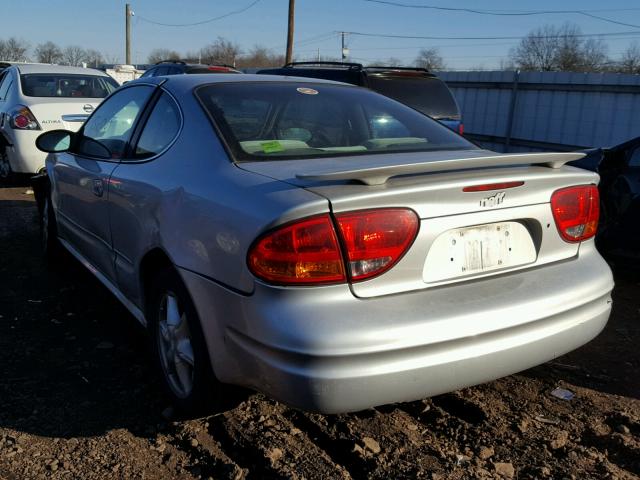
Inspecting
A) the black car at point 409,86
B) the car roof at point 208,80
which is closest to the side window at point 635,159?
the car roof at point 208,80

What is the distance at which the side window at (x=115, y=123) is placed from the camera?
3.66 meters

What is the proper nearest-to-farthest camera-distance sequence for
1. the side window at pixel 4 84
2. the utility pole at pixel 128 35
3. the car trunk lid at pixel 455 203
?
the car trunk lid at pixel 455 203
the side window at pixel 4 84
the utility pole at pixel 128 35

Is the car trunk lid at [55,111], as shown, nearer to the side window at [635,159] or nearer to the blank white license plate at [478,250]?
the side window at [635,159]

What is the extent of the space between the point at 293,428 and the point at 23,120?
701cm

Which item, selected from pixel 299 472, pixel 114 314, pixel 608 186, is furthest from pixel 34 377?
pixel 608 186

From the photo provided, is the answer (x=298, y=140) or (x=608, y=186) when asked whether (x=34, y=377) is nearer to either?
(x=298, y=140)

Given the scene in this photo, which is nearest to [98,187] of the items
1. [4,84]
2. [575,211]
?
[575,211]

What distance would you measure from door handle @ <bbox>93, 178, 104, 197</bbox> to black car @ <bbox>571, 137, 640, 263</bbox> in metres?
3.49

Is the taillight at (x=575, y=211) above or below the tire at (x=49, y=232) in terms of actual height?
above

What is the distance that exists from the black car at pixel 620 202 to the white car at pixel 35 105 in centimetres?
583

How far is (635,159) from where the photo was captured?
4977 mm

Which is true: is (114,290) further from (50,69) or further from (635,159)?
(50,69)

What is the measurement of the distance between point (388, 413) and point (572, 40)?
67139 millimetres

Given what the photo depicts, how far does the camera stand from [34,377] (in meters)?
3.35
